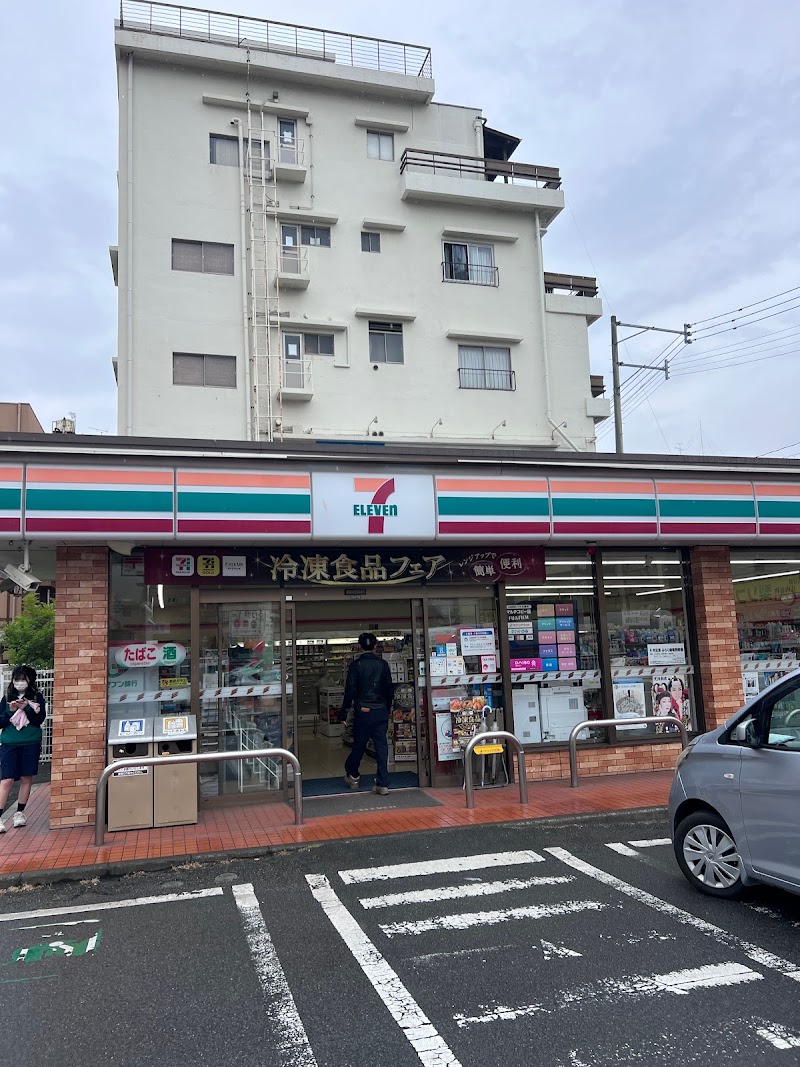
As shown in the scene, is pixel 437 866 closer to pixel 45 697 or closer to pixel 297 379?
pixel 45 697

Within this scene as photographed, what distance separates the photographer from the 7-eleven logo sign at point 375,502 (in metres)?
8.77

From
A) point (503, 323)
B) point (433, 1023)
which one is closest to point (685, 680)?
point (433, 1023)

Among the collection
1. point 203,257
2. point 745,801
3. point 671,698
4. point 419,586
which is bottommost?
point 745,801

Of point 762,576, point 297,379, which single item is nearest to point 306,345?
point 297,379

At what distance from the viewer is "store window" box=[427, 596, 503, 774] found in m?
9.62

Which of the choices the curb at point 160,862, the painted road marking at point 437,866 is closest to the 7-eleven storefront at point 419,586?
the curb at point 160,862

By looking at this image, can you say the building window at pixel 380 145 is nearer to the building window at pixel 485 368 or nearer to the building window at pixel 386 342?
the building window at pixel 386 342

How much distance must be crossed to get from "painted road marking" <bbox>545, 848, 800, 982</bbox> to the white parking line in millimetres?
400

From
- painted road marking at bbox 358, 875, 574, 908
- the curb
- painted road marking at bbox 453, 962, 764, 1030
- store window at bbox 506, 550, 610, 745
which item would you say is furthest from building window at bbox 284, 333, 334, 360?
painted road marking at bbox 453, 962, 764, 1030

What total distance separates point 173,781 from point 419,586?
Result: 140 inches

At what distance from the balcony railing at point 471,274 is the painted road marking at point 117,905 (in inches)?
910

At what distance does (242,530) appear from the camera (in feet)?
27.3

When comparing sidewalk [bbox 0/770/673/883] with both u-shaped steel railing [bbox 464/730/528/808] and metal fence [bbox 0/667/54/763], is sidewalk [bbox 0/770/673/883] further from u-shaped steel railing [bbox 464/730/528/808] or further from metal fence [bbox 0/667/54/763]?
metal fence [bbox 0/667/54/763]

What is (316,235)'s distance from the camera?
82.7 feet
